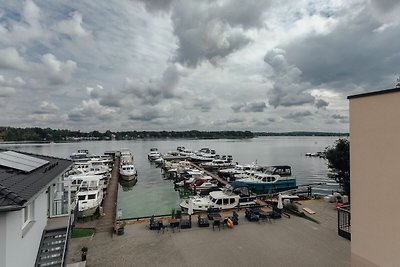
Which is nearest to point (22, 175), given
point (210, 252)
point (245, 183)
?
point (210, 252)

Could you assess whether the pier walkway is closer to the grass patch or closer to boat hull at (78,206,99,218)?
the grass patch

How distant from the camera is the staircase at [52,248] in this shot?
7906 millimetres

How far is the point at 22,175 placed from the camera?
25.5ft

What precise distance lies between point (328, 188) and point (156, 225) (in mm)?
31725

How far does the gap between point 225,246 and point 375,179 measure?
9.85 metres

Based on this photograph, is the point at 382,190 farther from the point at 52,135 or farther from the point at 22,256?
the point at 52,135

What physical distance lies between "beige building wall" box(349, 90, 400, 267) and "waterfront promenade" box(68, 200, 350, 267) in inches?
266

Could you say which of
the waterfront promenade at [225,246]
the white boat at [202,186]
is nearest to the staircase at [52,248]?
the waterfront promenade at [225,246]

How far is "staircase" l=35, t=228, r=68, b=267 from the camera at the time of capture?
25.9 ft

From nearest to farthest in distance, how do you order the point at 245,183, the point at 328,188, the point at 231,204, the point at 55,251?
the point at 55,251 < the point at 231,204 < the point at 245,183 < the point at 328,188

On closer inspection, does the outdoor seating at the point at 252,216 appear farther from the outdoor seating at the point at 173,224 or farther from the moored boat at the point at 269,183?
the moored boat at the point at 269,183

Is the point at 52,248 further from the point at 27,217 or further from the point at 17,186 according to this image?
the point at 17,186

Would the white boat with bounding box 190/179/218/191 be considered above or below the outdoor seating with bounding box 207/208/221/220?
below

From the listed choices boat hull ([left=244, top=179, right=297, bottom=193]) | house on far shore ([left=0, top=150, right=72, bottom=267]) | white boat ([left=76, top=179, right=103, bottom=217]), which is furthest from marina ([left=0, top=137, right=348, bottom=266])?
house on far shore ([left=0, top=150, right=72, bottom=267])
